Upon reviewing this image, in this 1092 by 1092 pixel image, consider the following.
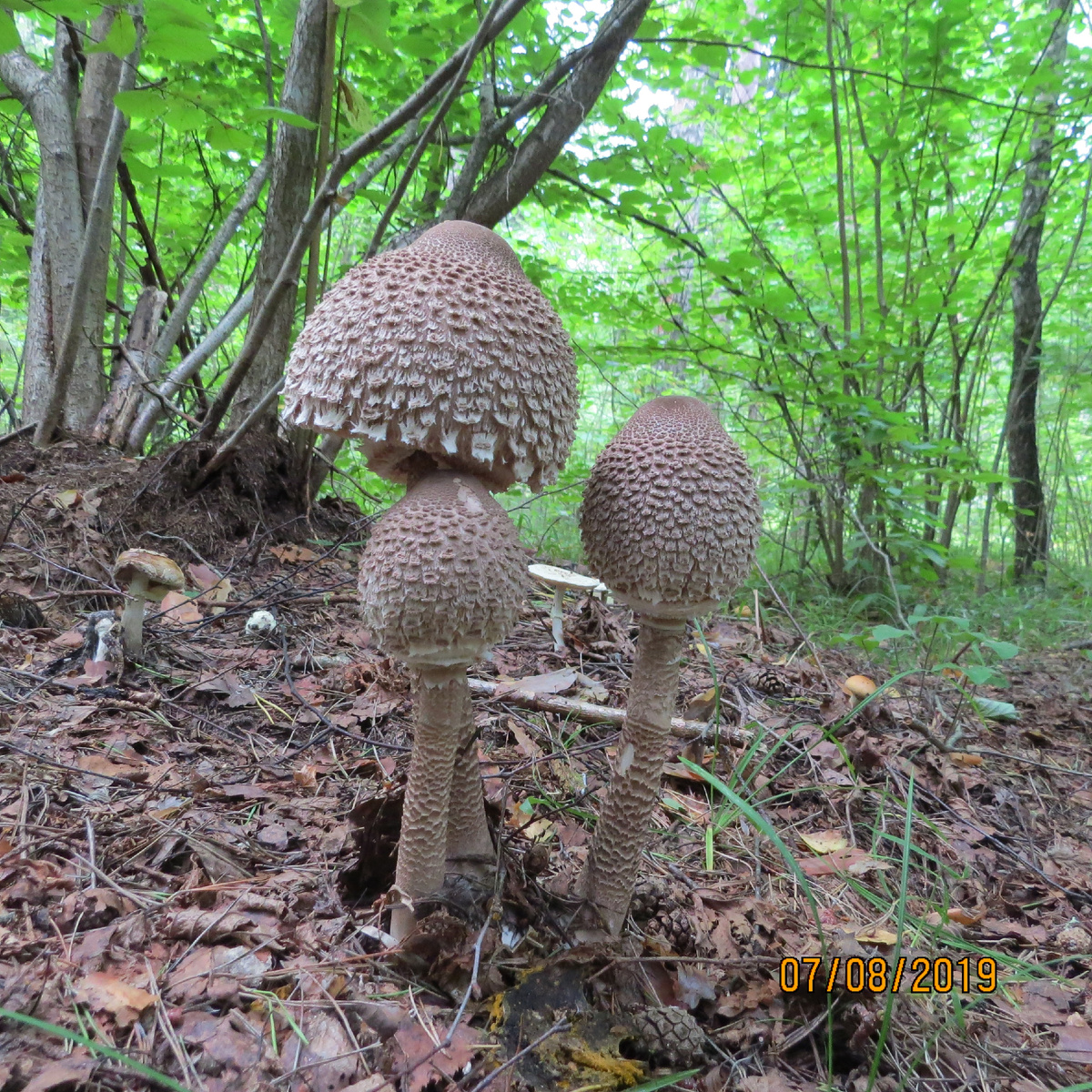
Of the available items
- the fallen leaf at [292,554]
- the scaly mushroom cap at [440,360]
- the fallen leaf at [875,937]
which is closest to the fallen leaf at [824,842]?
the fallen leaf at [875,937]

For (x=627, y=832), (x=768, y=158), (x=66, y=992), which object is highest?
(x=768, y=158)

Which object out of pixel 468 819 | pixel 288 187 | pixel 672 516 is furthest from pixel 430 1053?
pixel 288 187

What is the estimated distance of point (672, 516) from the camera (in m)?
1.95

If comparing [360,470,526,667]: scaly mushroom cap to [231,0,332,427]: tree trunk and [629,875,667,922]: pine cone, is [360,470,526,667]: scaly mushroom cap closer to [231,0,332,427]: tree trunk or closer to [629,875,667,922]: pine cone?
[629,875,667,922]: pine cone

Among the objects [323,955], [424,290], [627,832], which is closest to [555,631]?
[627,832]

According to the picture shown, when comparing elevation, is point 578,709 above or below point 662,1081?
above

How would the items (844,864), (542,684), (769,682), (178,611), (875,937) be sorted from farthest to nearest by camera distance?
(769,682) < (178,611) < (542,684) < (844,864) < (875,937)

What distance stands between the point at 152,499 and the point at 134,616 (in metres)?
1.66

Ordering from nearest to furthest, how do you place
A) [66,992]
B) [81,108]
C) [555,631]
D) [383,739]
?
[66,992] → [383,739] → [555,631] → [81,108]

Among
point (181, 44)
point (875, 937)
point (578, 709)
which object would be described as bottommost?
point (875, 937)

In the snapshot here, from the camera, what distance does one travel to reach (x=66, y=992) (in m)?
1.59

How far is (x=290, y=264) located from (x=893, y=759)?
410 centimetres

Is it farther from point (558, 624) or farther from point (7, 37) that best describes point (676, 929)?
point (7, 37)

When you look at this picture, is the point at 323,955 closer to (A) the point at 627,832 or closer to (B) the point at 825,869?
(A) the point at 627,832
